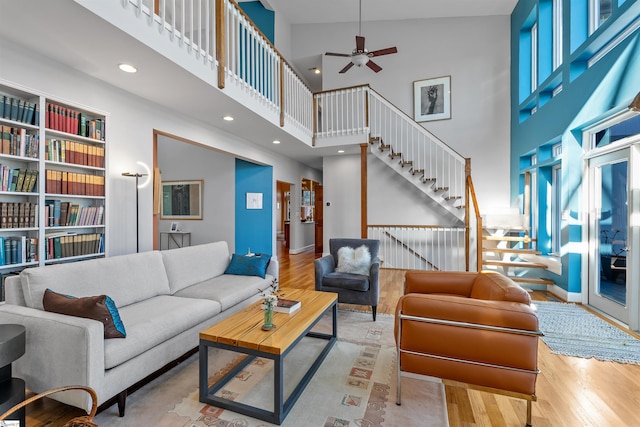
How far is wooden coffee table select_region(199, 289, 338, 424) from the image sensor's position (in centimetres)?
176

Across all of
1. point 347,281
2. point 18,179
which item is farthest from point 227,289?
point 18,179

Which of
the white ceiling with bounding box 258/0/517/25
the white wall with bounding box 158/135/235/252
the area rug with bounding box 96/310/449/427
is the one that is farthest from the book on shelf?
the white ceiling with bounding box 258/0/517/25

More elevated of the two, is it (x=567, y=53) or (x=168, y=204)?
(x=567, y=53)

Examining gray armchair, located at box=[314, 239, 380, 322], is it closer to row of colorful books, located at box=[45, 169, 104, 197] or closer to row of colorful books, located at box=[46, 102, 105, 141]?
row of colorful books, located at box=[45, 169, 104, 197]

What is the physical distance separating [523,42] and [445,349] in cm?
673

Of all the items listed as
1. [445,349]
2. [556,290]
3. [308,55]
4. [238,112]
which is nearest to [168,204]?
[238,112]

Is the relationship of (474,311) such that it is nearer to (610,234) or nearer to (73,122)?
(610,234)

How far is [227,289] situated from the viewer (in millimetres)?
3115

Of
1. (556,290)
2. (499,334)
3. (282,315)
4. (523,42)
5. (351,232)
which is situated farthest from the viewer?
(351,232)

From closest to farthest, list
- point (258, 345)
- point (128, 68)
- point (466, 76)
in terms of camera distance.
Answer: point (258, 345) → point (128, 68) → point (466, 76)

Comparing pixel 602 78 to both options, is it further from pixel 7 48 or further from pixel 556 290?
pixel 7 48

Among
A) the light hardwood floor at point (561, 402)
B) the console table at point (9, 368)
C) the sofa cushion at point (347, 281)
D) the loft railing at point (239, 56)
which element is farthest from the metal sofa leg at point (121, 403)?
the loft railing at point (239, 56)

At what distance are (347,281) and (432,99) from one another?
209 inches

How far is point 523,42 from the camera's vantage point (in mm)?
5930
